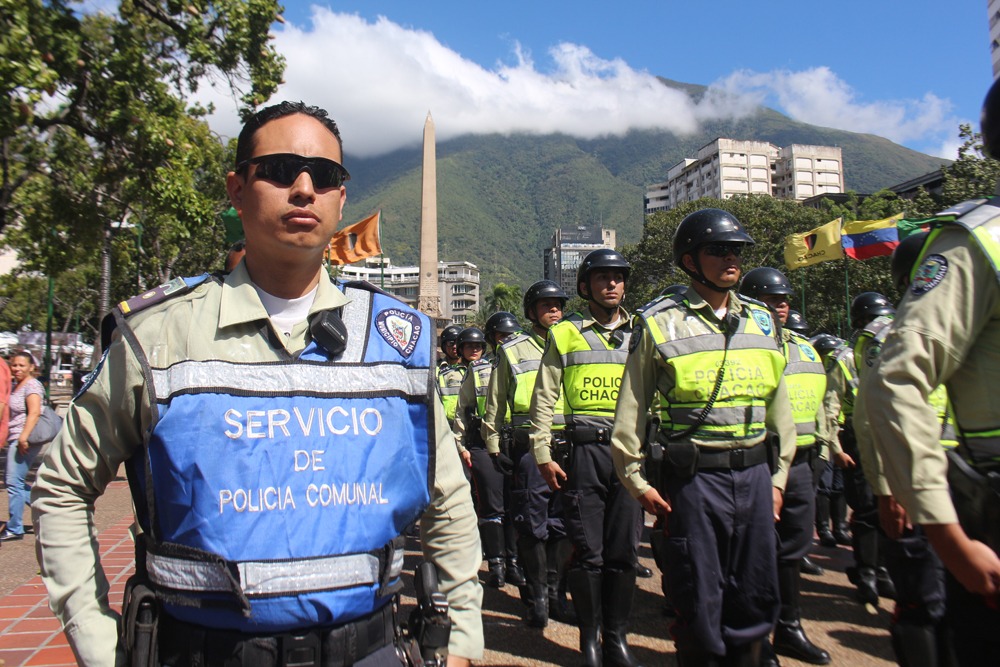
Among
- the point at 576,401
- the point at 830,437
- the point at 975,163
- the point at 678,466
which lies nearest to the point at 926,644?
the point at 678,466

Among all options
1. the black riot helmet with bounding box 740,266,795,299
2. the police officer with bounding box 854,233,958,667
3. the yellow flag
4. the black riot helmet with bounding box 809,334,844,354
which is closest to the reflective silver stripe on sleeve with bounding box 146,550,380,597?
the police officer with bounding box 854,233,958,667

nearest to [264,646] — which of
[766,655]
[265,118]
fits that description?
[265,118]

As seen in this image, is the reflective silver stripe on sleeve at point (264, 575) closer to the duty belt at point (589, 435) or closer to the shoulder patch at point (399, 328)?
the shoulder patch at point (399, 328)

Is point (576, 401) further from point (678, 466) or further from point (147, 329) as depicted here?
point (147, 329)

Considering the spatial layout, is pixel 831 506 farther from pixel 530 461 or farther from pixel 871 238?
pixel 871 238

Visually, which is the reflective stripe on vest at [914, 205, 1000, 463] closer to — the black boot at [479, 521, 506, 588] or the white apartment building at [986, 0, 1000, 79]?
the black boot at [479, 521, 506, 588]

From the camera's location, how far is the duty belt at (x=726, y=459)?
3453 millimetres

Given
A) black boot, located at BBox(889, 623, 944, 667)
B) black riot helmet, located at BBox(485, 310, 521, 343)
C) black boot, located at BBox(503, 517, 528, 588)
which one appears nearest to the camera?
black boot, located at BBox(889, 623, 944, 667)

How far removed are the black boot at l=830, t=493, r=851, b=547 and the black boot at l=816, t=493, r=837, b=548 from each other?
0.19ft

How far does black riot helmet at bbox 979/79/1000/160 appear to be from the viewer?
2100 millimetres

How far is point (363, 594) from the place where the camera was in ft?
5.32

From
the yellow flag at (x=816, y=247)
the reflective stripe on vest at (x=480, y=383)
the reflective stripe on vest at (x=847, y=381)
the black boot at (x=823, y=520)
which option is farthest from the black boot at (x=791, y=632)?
the yellow flag at (x=816, y=247)

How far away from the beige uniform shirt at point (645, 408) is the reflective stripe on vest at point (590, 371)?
3.63ft

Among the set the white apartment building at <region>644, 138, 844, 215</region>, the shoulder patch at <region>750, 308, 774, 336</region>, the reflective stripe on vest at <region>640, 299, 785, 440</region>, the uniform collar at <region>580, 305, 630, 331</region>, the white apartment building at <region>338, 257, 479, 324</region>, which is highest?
the white apartment building at <region>644, 138, 844, 215</region>
